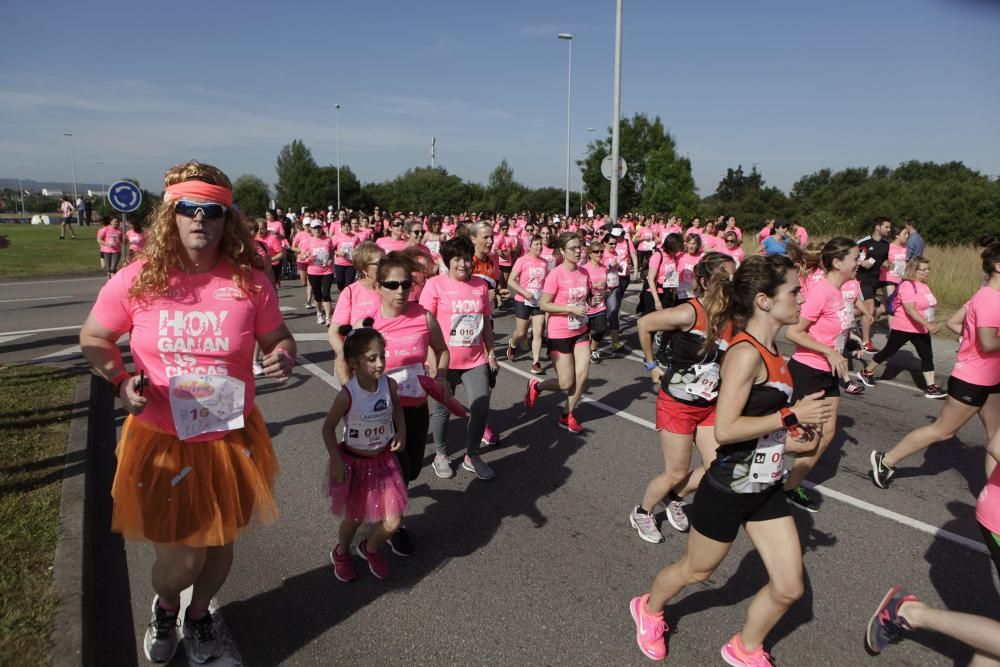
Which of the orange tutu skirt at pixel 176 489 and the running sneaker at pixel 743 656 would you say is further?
the running sneaker at pixel 743 656

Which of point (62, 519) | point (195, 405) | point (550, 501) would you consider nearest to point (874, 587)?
point (550, 501)

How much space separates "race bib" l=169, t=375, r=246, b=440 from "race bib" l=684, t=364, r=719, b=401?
2496 mm

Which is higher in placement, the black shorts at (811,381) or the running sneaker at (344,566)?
the black shorts at (811,381)

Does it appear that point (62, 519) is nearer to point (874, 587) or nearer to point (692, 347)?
point (692, 347)

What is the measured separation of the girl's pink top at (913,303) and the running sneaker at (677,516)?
496cm

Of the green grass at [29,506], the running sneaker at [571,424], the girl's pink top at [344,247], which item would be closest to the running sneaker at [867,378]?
the running sneaker at [571,424]

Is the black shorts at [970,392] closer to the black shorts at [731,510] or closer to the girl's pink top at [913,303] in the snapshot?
the black shorts at [731,510]

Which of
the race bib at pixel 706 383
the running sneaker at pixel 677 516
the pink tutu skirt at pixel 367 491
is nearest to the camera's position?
the pink tutu skirt at pixel 367 491

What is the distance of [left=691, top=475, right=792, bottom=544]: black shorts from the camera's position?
276 centimetres

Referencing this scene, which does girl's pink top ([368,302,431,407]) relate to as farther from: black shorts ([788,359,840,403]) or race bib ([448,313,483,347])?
black shorts ([788,359,840,403])

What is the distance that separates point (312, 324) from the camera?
40.5ft

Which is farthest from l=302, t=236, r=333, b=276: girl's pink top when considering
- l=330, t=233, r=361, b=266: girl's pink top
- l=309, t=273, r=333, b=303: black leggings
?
l=330, t=233, r=361, b=266: girl's pink top

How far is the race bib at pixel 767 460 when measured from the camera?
2.76 metres

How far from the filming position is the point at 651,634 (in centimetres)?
310
